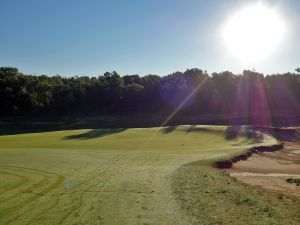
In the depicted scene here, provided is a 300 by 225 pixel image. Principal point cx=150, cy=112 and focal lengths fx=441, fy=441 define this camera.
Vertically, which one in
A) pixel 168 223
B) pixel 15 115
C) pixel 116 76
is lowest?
pixel 168 223

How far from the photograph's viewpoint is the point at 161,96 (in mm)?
133625

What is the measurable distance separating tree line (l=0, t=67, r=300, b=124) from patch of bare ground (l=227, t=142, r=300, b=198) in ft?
244

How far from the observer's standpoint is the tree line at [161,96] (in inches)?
4715

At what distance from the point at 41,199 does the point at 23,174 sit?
6.98 meters

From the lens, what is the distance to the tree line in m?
120

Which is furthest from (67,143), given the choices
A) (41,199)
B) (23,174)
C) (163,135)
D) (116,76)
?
(116,76)

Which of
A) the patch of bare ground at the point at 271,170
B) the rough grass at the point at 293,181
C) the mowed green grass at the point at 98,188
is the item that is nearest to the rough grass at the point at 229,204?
the mowed green grass at the point at 98,188

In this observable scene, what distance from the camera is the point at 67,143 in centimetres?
4675

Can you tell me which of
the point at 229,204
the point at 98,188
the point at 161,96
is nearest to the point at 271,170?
the point at 98,188

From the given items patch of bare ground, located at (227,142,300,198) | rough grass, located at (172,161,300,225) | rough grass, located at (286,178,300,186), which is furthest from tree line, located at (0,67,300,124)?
rough grass, located at (172,161,300,225)

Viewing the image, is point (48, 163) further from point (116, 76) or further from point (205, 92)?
point (116, 76)

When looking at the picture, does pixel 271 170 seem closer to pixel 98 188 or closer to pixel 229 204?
pixel 98 188

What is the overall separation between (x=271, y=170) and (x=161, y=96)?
3956 inches

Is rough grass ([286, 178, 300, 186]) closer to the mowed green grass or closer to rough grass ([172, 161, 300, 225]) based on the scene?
rough grass ([172, 161, 300, 225])
